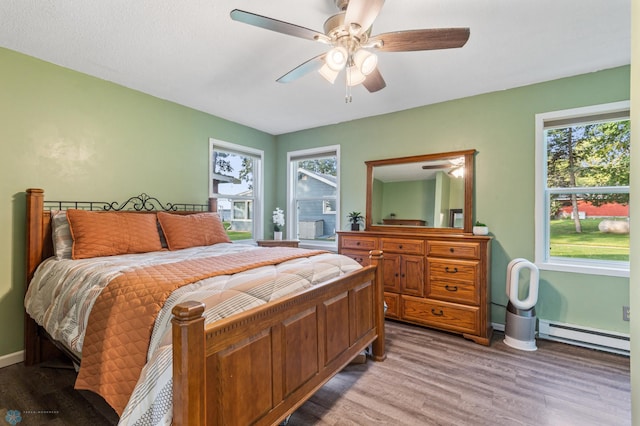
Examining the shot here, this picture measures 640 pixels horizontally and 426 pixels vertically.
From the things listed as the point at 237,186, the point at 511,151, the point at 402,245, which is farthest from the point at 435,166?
the point at 237,186

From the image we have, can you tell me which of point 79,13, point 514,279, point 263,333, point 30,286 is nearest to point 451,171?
point 514,279

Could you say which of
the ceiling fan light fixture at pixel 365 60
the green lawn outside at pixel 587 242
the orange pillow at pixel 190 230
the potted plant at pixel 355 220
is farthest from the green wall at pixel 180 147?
the ceiling fan light fixture at pixel 365 60

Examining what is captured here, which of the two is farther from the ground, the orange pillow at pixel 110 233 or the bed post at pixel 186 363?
the orange pillow at pixel 110 233

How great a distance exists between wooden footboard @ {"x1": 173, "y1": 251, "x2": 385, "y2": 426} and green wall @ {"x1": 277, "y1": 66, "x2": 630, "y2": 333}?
1.90m

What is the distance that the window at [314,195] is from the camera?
442 centimetres

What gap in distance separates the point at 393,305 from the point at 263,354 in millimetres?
2209

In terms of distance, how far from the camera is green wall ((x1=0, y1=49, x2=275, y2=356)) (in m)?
2.40

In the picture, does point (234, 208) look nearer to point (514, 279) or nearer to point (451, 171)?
point (451, 171)

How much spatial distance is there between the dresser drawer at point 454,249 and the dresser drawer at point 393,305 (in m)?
0.62

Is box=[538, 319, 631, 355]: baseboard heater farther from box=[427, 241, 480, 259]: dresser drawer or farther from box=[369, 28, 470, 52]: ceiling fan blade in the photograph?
box=[369, 28, 470, 52]: ceiling fan blade

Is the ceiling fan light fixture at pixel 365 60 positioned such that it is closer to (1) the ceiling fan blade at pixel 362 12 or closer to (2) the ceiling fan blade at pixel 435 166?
(1) the ceiling fan blade at pixel 362 12

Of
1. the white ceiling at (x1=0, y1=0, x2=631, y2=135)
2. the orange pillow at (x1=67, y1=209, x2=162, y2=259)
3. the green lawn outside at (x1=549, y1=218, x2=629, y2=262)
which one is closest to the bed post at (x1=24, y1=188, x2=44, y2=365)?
the orange pillow at (x1=67, y1=209, x2=162, y2=259)

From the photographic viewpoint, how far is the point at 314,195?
4.64 m

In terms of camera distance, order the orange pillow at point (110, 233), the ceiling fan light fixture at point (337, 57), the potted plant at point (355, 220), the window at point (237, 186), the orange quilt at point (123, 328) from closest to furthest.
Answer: the orange quilt at point (123, 328) → the ceiling fan light fixture at point (337, 57) → the orange pillow at point (110, 233) → the potted plant at point (355, 220) → the window at point (237, 186)
